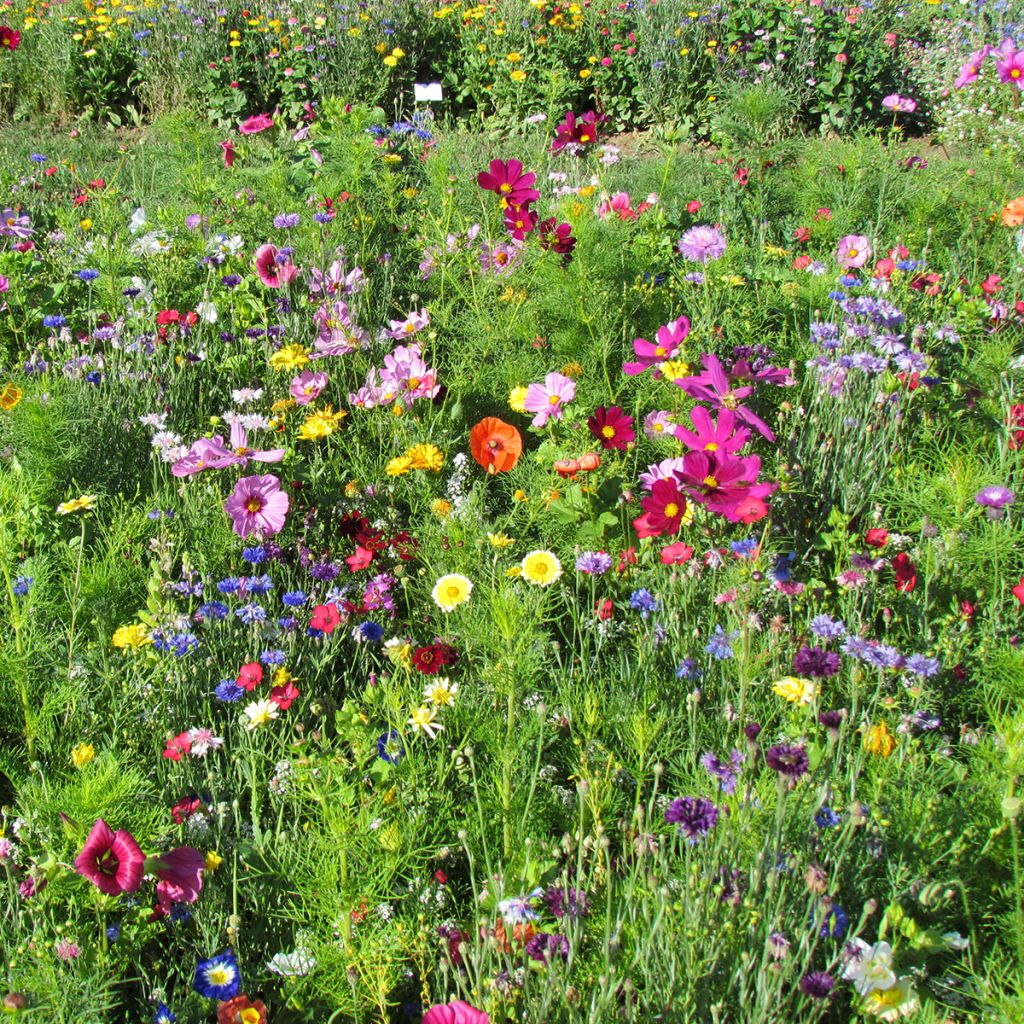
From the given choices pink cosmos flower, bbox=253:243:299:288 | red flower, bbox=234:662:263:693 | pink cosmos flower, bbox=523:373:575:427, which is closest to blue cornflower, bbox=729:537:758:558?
pink cosmos flower, bbox=523:373:575:427

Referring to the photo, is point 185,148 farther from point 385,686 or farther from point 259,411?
point 385,686

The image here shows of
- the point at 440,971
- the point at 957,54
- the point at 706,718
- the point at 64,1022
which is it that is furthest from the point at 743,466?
the point at 957,54

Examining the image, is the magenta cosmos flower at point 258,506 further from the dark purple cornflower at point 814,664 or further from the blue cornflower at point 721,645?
the dark purple cornflower at point 814,664

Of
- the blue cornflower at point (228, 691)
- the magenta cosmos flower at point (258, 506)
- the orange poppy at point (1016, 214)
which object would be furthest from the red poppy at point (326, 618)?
the orange poppy at point (1016, 214)

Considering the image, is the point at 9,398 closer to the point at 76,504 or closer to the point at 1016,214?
the point at 76,504

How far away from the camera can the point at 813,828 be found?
1341 millimetres

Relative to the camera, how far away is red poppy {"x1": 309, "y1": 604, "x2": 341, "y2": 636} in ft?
6.42

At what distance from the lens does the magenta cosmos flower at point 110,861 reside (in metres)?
1.27

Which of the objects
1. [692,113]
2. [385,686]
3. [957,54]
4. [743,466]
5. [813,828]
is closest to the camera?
[813,828]

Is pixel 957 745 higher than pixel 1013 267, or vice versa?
pixel 1013 267

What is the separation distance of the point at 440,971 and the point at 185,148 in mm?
3356

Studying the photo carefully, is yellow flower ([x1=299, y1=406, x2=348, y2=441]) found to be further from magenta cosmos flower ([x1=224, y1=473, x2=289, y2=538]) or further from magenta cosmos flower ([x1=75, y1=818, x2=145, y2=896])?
magenta cosmos flower ([x1=75, y1=818, x2=145, y2=896])

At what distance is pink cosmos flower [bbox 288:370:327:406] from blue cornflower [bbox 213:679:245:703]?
106 cm

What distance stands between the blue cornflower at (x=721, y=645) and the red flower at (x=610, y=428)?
58cm
